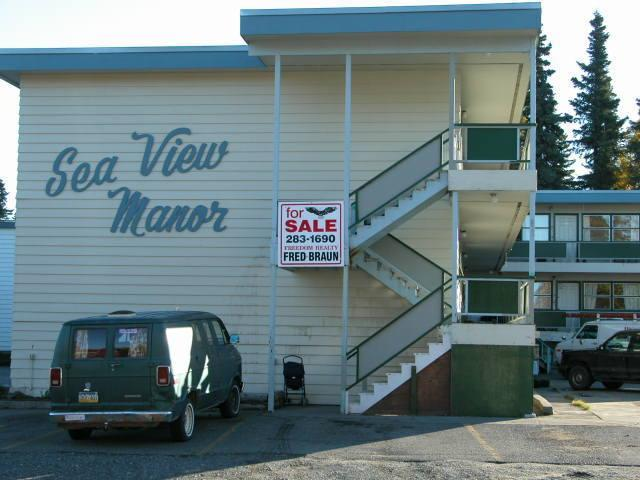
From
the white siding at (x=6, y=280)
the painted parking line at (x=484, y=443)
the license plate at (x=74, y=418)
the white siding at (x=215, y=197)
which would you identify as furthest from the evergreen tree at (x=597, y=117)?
the license plate at (x=74, y=418)

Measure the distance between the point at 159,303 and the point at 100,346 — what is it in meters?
6.43

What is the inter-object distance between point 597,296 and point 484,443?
24401mm

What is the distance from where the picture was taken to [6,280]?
1364 inches

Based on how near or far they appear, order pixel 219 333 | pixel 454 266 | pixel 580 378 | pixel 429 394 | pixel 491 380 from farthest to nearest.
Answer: pixel 580 378
pixel 454 266
pixel 429 394
pixel 491 380
pixel 219 333

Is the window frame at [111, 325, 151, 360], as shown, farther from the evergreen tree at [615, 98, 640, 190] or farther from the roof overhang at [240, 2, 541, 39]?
the evergreen tree at [615, 98, 640, 190]

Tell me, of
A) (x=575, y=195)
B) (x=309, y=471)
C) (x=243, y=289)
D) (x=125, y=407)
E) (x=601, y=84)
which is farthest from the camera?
(x=601, y=84)

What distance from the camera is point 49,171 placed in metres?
19.1

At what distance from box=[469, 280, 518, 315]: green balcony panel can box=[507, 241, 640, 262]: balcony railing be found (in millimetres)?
19162

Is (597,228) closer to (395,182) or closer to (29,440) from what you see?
(395,182)

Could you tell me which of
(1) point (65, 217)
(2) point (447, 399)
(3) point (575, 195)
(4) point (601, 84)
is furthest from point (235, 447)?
(4) point (601, 84)

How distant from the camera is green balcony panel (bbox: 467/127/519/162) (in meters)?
16.2

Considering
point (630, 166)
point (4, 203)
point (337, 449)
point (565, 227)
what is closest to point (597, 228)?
point (565, 227)

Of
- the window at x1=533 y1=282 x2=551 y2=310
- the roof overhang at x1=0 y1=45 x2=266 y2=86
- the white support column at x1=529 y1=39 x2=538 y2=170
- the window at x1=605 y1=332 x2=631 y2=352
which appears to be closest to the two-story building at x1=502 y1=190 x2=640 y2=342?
the window at x1=533 y1=282 x2=551 y2=310

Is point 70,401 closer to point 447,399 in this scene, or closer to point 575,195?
point 447,399
